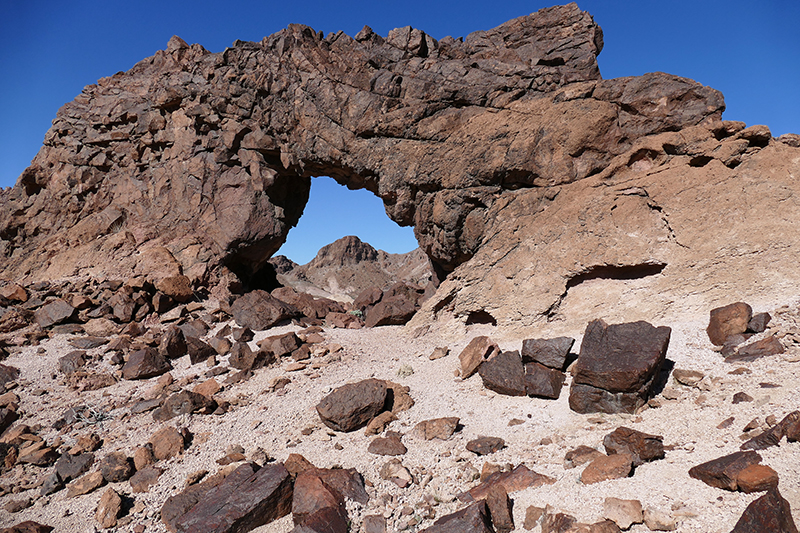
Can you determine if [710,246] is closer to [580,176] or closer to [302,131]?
[580,176]

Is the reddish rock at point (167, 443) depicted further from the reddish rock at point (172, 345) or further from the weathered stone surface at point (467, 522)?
the weathered stone surface at point (467, 522)

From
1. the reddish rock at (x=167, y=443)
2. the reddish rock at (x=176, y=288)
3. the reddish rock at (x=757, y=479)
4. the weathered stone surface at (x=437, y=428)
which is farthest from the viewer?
the reddish rock at (x=176, y=288)

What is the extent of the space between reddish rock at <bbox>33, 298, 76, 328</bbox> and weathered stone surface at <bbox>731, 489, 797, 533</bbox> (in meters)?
11.5

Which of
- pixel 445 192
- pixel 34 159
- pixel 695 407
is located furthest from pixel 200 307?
pixel 695 407

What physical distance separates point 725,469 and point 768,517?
2.12 ft

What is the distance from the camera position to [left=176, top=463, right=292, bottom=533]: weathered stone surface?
3912 mm

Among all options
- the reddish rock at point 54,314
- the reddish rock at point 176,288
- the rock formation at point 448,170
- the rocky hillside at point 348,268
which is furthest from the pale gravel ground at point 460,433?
the rocky hillside at point 348,268

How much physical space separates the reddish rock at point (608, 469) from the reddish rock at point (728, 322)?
119 inches

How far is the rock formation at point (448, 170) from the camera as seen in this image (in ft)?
23.2

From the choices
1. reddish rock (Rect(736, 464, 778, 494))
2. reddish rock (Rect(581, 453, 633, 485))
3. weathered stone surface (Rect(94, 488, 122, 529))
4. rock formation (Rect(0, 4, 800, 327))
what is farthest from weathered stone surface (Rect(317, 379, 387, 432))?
reddish rock (Rect(736, 464, 778, 494))

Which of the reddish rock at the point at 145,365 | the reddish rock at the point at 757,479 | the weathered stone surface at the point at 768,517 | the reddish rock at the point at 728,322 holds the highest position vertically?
the reddish rock at the point at 145,365

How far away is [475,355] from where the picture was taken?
699 centimetres

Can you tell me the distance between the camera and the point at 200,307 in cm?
1045

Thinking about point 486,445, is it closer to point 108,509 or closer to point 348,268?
point 108,509
